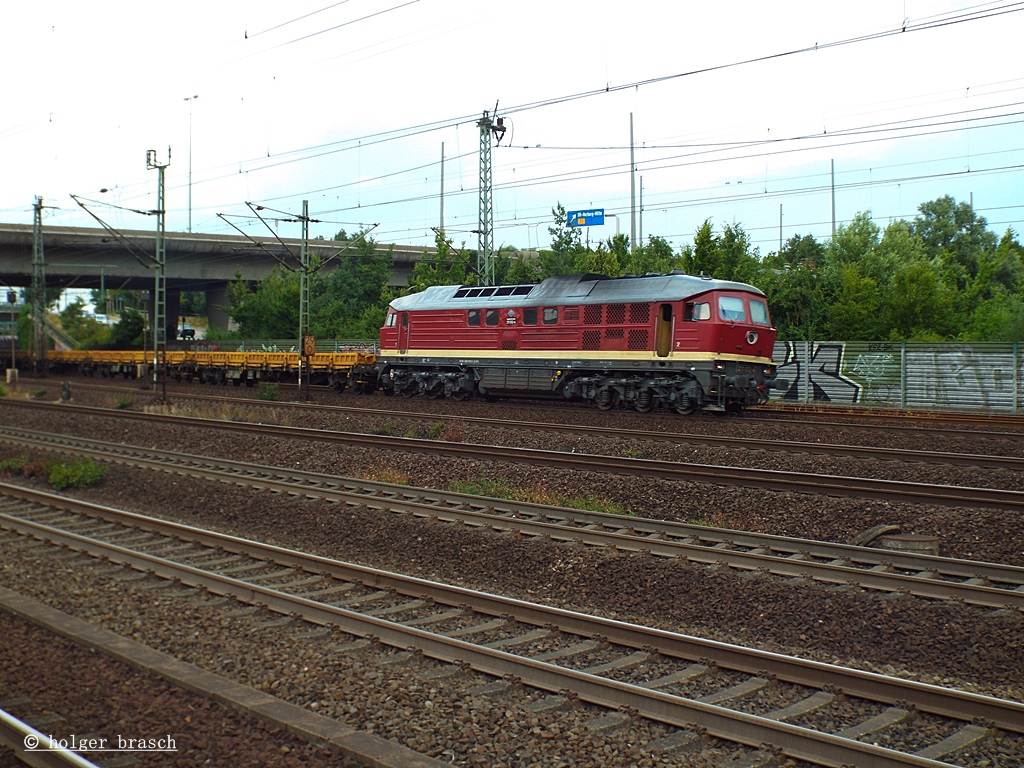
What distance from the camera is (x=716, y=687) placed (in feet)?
21.1

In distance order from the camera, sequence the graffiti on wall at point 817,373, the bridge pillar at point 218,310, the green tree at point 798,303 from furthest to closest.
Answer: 1. the bridge pillar at point 218,310
2. the green tree at point 798,303
3. the graffiti on wall at point 817,373

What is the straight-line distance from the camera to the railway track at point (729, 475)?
11.8m

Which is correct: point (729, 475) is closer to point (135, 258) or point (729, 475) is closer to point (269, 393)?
point (269, 393)

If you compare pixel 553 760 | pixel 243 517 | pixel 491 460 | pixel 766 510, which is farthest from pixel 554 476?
pixel 553 760

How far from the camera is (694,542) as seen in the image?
1036cm

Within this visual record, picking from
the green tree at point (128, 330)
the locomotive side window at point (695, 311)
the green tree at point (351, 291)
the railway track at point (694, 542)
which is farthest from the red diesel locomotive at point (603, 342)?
the green tree at point (128, 330)

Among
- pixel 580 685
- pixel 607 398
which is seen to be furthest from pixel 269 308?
pixel 580 685

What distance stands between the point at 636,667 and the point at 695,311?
51.7 feet

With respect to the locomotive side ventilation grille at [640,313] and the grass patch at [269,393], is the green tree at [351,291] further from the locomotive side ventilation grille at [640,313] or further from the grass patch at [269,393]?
the locomotive side ventilation grille at [640,313]

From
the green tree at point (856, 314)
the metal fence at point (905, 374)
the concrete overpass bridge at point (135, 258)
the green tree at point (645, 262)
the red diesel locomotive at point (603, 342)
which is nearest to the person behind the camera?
the red diesel locomotive at point (603, 342)

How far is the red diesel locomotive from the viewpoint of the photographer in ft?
70.7

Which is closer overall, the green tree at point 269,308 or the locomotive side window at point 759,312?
the locomotive side window at point 759,312

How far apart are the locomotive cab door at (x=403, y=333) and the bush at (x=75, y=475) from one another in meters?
14.9

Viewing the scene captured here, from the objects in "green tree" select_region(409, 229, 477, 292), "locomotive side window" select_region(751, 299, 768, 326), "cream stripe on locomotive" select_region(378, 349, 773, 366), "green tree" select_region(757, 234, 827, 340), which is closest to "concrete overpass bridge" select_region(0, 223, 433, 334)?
"green tree" select_region(409, 229, 477, 292)
